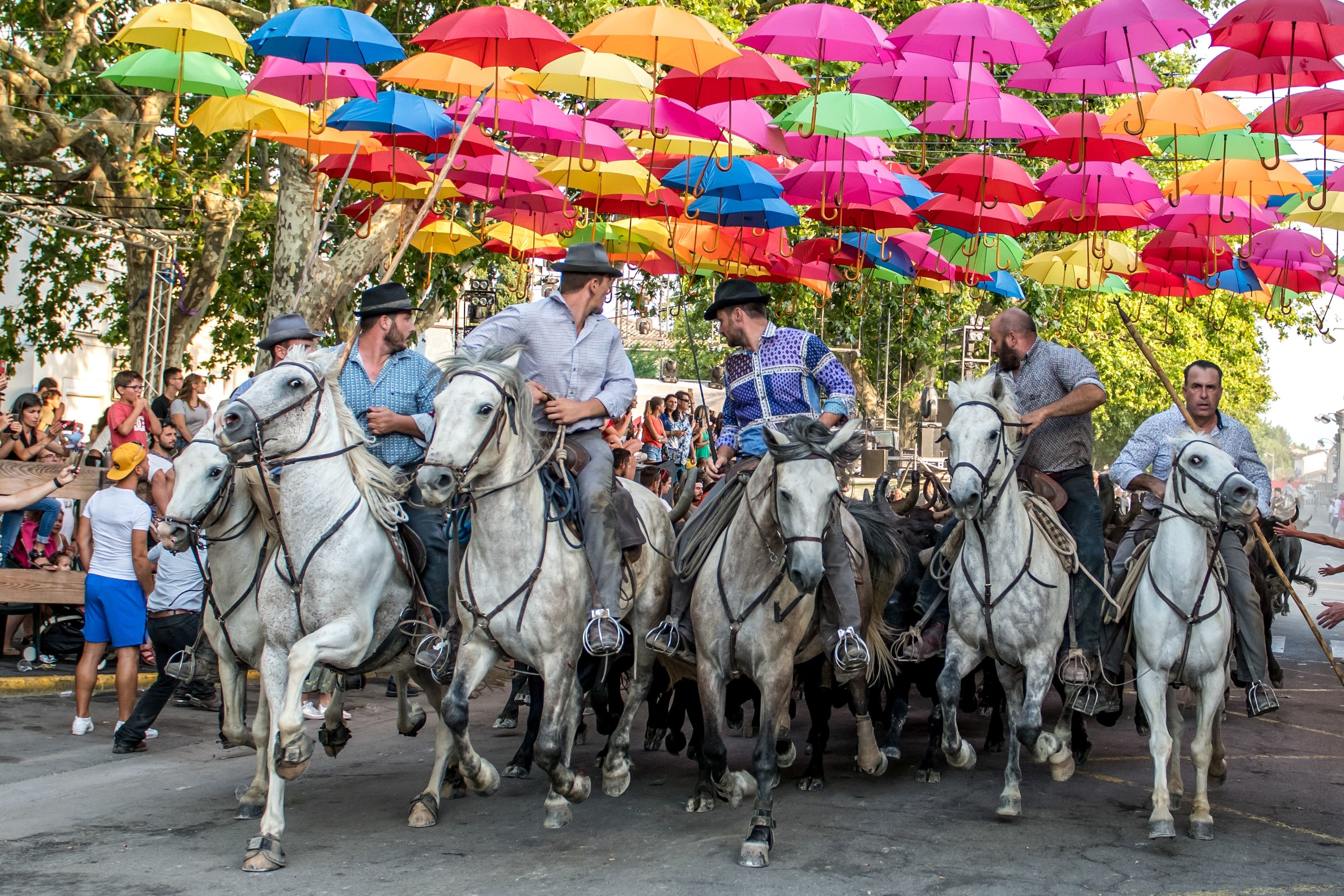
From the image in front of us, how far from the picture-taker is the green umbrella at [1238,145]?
10836 mm

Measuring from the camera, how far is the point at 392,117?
10383 millimetres

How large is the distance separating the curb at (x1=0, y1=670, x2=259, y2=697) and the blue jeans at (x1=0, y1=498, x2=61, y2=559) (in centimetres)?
148

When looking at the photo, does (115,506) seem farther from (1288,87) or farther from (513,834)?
(1288,87)

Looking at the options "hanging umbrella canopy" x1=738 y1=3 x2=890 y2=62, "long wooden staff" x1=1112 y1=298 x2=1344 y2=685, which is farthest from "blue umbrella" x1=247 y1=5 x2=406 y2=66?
"long wooden staff" x1=1112 y1=298 x2=1344 y2=685

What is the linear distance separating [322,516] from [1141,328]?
3280 centimetres

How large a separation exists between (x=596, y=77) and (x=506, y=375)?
4.38m

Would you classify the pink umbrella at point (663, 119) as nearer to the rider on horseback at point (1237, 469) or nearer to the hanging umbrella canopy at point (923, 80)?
the hanging umbrella canopy at point (923, 80)

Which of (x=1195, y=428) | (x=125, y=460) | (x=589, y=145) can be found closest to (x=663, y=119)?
(x=589, y=145)

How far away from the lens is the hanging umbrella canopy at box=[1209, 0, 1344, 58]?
755 cm

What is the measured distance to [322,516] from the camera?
605 cm

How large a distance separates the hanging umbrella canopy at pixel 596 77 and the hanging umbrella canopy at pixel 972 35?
2.02m

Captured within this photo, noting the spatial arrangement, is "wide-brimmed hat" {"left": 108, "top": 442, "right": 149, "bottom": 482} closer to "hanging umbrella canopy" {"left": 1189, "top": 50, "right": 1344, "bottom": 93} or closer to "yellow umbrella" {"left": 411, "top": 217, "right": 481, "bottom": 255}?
"yellow umbrella" {"left": 411, "top": 217, "right": 481, "bottom": 255}

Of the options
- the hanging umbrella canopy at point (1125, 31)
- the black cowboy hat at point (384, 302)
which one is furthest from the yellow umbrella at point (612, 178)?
the black cowboy hat at point (384, 302)

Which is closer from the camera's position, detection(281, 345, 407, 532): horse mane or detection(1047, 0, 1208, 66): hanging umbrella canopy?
detection(281, 345, 407, 532): horse mane
